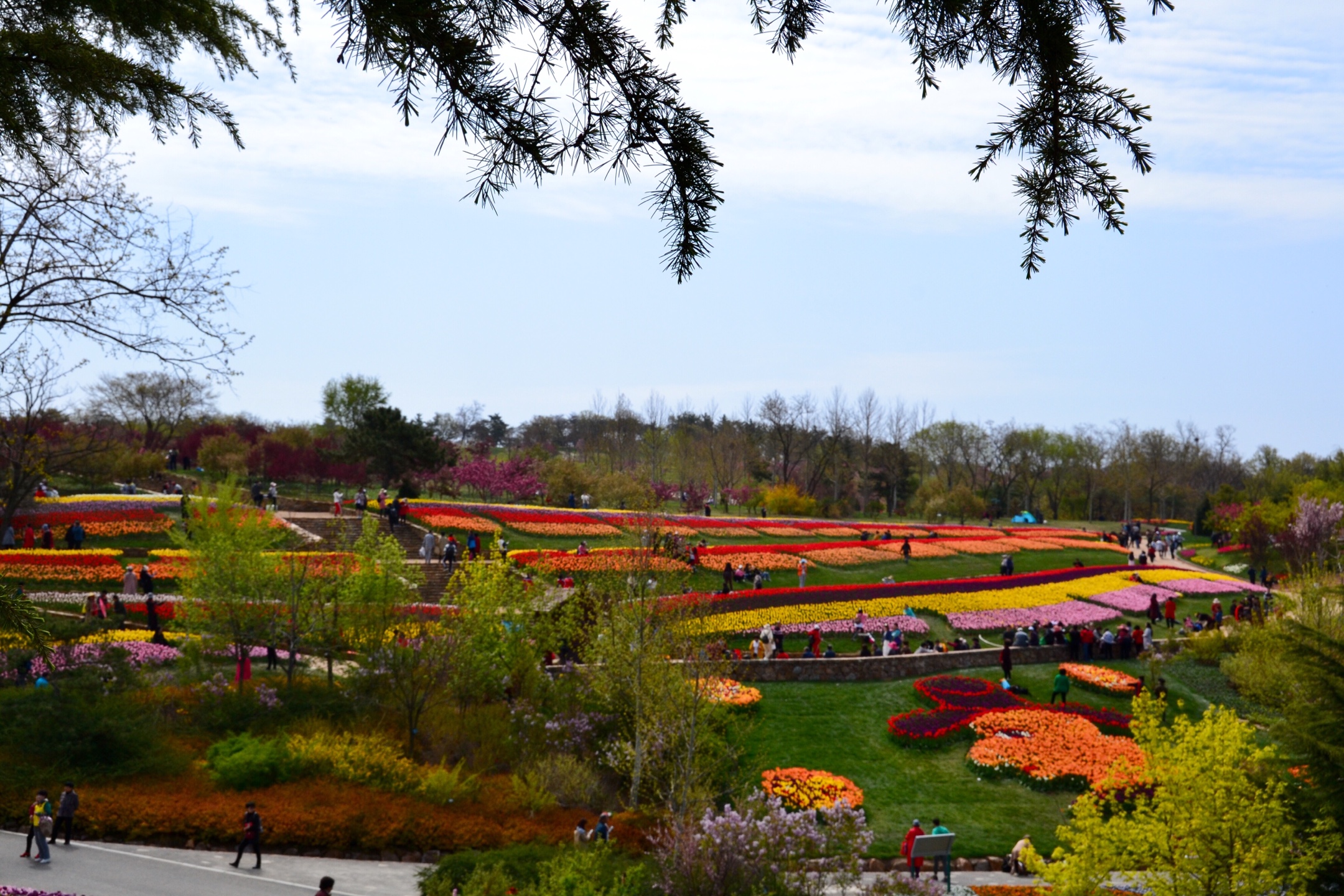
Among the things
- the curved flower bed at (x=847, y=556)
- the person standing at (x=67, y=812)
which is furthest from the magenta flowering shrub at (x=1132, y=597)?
the person standing at (x=67, y=812)

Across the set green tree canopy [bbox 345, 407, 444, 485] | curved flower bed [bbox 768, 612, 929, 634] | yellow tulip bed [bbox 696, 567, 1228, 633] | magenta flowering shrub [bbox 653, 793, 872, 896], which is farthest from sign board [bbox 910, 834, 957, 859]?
green tree canopy [bbox 345, 407, 444, 485]

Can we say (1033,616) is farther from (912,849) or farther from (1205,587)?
(912,849)

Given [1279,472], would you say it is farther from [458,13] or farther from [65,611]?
[458,13]

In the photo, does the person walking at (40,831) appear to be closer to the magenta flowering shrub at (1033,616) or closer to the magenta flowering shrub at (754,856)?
the magenta flowering shrub at (754,856)

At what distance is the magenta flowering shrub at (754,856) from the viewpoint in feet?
42.6

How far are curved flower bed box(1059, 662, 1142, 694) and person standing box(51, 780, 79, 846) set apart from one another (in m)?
22.5

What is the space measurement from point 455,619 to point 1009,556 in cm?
2643

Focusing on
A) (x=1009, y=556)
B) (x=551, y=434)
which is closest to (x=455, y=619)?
(x=1009, y=556)

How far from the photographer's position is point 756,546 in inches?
1636

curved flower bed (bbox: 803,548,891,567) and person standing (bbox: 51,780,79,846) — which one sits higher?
curved flower bed (bbox: 803,548,891,567)

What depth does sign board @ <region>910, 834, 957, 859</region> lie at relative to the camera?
15.0 m

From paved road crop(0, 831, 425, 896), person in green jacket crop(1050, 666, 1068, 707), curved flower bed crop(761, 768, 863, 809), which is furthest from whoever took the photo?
person in green jacket crop(1050, 666, 1068, 707)

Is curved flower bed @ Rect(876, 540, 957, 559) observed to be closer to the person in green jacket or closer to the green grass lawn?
the green grass lawn

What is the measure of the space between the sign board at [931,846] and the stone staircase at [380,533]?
64.1 ft
